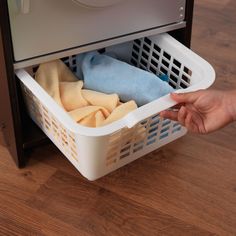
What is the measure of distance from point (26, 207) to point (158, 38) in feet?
1.78

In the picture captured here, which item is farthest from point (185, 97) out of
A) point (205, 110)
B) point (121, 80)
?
point (121, 80)

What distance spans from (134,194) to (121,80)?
0.28 meters

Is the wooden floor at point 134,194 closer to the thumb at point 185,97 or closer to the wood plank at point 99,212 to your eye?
the wood plank at point 99,212

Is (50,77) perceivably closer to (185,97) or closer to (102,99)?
(102,99)

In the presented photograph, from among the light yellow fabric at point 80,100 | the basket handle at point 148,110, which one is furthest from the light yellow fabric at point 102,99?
the basket handle at point 148,110

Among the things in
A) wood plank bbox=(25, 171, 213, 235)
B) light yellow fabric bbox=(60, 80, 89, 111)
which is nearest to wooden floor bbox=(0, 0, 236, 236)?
wood plank bbox=(25, 171, 213, 235)

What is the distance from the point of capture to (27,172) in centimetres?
114

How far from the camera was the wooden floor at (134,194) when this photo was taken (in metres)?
1.02

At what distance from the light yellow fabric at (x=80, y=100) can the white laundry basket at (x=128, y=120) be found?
5cm

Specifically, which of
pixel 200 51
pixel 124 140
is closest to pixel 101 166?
pixel 124 140

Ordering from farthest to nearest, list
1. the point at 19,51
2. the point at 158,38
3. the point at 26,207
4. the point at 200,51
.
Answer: the point at 200,51 < the point at 158,38 < the point at 26,207 < the point at 19,51

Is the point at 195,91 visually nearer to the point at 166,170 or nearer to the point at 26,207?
the point at 166,170

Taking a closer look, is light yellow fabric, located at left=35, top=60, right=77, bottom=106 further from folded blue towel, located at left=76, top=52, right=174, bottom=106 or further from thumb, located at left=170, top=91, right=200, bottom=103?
thumb, located at left=170, top=91, right=200, bottom=103

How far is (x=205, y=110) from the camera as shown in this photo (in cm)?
97
